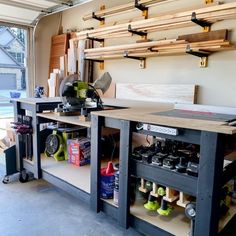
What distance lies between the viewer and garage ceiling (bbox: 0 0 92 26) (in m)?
3.21

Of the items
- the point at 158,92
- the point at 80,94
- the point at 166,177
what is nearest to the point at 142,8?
the point at 158,92

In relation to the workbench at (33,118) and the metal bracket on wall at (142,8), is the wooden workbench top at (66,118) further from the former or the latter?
the metal bracket on wall at (142,8)

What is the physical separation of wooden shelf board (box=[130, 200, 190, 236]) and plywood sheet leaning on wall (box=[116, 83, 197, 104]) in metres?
1.20

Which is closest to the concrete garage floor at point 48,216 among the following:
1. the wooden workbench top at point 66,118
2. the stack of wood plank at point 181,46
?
the wooden workbench top at point 66,118

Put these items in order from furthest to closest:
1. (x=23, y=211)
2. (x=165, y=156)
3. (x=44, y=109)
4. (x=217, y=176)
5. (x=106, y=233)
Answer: (x=44, y=109) < (x=23, y=211) < (x=106, y=233) < (x=165, y=156) < (x=217, y=176)

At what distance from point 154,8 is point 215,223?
2.39 metres

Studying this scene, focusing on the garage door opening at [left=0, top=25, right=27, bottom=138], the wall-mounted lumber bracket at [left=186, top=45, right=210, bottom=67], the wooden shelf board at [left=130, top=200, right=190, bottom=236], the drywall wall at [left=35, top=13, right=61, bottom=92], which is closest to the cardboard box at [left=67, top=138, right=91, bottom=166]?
the wooden shelf board at [left=130, top=200, right=190, bottom=236]

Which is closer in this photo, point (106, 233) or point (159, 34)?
point (106, 233)

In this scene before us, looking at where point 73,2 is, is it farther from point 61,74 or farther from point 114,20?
point 61,74

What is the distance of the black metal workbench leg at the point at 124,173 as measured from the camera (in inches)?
65.5

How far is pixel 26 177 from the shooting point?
2916 mm

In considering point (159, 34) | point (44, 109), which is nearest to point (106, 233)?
point (44, 109)

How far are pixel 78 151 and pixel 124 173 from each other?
1.12 m

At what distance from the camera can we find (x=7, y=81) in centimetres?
412
